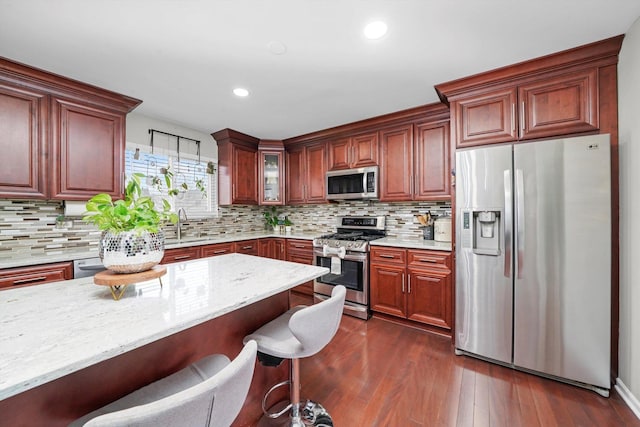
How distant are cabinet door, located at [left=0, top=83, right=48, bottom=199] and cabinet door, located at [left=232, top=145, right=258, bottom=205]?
1935 millimetres

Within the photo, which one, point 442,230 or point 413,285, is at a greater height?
point 442,230

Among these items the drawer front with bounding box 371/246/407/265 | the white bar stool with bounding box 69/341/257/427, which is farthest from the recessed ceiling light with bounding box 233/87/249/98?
the white bar stool with bounding box 69/341/257/427

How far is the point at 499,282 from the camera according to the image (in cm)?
203

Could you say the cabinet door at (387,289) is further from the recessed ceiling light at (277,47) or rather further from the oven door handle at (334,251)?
the recessed ceiling light at (277,47)

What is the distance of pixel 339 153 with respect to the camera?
3.65m

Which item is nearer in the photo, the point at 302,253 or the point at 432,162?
the point at 432,162

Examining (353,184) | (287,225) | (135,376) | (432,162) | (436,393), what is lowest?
(436,393)

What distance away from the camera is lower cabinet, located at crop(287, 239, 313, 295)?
3617 mm

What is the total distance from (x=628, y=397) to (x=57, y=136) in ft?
15.4

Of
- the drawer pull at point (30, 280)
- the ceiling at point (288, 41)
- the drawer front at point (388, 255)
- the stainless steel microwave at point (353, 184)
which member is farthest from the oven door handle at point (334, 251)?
the drawer pull at point (30, 280)

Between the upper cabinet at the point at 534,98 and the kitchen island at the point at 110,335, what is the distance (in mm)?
1976

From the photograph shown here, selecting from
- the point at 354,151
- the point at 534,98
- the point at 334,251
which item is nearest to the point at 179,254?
the point at 334,251

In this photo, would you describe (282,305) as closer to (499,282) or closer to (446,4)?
(499,282)

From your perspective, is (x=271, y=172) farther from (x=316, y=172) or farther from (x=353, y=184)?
(x=353, y=184)
